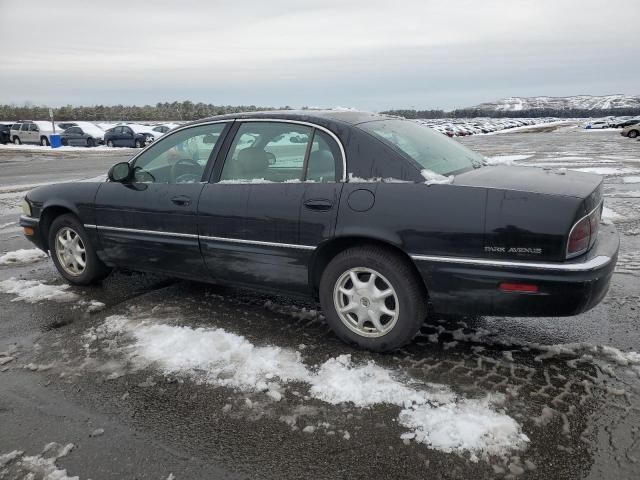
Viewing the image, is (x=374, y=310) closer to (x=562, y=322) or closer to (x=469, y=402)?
(x=469, y=402)

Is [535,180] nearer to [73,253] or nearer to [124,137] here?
[73,253]

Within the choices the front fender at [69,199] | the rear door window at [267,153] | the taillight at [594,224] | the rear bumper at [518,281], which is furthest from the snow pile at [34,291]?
the taillight at [594,224]

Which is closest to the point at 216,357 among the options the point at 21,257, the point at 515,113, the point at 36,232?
the point at 36,232

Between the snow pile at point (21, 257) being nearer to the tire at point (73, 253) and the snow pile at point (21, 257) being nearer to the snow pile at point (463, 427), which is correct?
the tire at point (73, 253)

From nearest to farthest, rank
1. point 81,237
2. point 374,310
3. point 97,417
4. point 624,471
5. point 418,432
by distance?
1. point 624,471
2. point 418,432
3. point 97,417
4. point 374,310
5. point 81,237

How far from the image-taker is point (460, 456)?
2.47m

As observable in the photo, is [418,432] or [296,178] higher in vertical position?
[296,178]

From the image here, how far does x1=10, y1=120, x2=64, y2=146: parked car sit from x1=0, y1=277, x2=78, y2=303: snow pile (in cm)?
3307

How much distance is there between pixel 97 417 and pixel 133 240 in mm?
1979

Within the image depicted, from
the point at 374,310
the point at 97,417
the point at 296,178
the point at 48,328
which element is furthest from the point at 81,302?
the point at 374,310

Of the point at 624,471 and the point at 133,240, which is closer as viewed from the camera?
the point at 624,471

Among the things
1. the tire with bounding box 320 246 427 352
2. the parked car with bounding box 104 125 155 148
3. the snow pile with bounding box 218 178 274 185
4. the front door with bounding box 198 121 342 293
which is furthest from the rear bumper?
the parked car with bounding box 104 125 155 148

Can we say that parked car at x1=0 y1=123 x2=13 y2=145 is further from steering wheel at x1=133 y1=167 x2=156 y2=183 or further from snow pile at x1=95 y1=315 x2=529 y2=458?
snow pile at x1=95 y1=315 x2=529 y2=458

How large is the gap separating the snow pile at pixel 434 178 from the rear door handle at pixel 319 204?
0.64m
